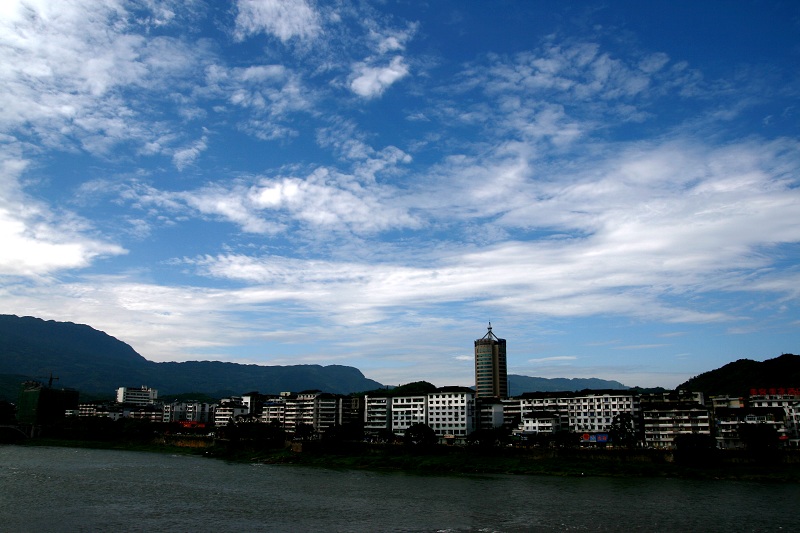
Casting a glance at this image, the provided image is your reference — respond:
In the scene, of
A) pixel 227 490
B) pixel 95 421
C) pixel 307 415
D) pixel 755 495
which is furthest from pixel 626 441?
pixel 95 421

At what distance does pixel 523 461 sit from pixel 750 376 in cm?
9367

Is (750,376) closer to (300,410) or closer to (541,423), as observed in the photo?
(541,423)

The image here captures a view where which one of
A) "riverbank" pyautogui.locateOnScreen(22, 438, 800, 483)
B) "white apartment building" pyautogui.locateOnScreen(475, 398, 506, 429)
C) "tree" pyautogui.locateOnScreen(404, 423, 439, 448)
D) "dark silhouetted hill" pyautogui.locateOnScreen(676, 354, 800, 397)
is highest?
"dark silhouetted hill" pyautogui.locateOnScreen(676, 354, 800, 397)

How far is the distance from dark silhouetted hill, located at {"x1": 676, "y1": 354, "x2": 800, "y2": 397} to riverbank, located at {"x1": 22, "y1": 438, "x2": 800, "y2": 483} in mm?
66676

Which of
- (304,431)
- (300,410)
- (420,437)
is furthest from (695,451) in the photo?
(300,410)

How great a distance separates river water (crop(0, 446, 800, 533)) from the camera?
34.1 metres

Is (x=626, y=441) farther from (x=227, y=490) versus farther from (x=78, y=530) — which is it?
(x=78, y=530)

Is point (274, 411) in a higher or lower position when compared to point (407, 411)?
lower

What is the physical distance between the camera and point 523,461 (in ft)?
224

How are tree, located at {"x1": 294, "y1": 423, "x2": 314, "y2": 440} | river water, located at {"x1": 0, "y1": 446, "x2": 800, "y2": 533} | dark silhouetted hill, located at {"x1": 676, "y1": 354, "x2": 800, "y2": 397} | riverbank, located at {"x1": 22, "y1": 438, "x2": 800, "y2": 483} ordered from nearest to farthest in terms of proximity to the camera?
river water, located at {"x1": 0, "y1": 446, "x2": 800, "y2": 533}
riverbank, located at {"x1": 22, "y1": 438, "x2": 800, "y2": 483}
tree, located at {"x1": 294, "y1": 423, "x2": 314, "y2": 440}
dark silhouetted hill, located at {"x1": 676, "y1": 354, "x2": 800, "y2": 397}

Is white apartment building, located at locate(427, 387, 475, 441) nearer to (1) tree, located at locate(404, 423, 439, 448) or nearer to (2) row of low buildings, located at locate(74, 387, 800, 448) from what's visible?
(2) row of low buildings, located at locate(74, 387, 800, 448)

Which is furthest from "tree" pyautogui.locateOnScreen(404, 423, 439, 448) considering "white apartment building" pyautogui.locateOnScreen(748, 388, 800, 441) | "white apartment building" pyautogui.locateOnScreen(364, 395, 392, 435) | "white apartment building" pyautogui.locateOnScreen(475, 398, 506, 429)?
"white apartment building" pyautogui.locateOnScreen(748, 388, 800, 441)

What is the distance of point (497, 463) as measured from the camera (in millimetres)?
68125

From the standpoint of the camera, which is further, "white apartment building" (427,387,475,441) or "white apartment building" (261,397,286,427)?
"white apartment building" (261,397,286,427)
